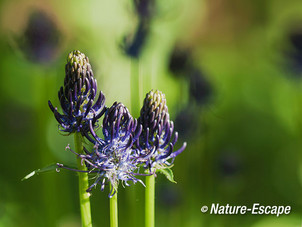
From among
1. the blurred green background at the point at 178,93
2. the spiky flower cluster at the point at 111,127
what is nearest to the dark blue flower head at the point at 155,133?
the spiky flower cluster at the point at 111,127

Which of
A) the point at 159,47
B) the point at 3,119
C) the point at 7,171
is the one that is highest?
the point at 159,47

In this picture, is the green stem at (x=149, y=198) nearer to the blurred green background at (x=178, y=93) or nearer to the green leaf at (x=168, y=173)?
the green leaf at (x=168, y=173)

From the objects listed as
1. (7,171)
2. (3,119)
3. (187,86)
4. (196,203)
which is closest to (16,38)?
(3,119)

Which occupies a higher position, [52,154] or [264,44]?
[264,44]

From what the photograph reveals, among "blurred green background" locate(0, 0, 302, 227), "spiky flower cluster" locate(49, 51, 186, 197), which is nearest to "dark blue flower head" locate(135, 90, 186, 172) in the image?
"spiky flower cluster" locate(49, 51, 186, 197)

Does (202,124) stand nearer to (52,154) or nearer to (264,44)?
(264,44)

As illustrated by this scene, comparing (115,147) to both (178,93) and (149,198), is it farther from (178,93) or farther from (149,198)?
(178,93)

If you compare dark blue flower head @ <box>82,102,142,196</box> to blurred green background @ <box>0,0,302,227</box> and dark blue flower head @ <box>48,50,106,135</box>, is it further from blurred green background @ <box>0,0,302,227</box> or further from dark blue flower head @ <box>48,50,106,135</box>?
blurred green background @ <box>0,0,302,227</box>
